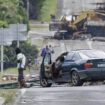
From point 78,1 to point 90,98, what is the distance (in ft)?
220

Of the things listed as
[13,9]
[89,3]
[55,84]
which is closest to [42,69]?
[55,84]

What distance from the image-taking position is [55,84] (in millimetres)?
22312

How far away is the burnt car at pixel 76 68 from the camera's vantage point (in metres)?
18.6

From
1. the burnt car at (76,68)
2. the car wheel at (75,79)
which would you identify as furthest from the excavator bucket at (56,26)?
the car wheel at (75,79)

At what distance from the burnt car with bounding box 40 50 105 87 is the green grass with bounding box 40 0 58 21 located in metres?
48.3

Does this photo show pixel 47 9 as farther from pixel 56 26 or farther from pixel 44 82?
pixel 44 82

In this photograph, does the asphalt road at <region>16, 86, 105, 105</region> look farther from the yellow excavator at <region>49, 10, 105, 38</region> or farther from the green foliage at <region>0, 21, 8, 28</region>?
the yellow excavator at <region>49, 10, 105, 38</region>

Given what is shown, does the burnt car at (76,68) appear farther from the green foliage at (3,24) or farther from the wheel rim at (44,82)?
the green foliage at (3,24)

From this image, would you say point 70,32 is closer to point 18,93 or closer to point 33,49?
point 33,49

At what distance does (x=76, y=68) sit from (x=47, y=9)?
5317 centimetres

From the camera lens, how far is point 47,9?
71688 millimetres

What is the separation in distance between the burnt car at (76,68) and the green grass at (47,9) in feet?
159

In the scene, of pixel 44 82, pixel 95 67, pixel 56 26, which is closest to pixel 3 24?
pixel 56 26

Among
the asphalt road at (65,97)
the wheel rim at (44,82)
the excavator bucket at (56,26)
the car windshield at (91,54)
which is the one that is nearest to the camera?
the asphalt road at (65,97)
